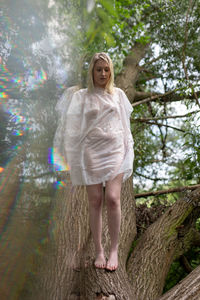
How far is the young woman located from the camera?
243 centimetres

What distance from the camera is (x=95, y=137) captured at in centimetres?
247

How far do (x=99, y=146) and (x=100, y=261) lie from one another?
967mm

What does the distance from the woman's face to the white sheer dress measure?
0.26ft

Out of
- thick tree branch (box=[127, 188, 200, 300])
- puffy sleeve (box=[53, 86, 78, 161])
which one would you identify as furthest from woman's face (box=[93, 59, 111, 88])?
thick tree branch (box=[127, 188, 200, 300])

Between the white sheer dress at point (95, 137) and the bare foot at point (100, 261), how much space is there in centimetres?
63

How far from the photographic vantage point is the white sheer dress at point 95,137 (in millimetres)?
2447

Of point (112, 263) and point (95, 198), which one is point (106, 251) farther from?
point (95, 198)

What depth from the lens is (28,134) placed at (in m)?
2.88

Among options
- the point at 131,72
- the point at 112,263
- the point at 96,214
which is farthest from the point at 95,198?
the point at 131,72

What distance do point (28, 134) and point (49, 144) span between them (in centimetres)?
24

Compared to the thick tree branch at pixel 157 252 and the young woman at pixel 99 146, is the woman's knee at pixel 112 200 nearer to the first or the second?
the young woman at pixel 99 146

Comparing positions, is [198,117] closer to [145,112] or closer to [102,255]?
[102,255]

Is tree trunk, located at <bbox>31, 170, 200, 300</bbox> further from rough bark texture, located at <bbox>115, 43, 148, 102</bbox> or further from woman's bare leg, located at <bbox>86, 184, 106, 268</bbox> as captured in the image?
rough bark texture, located at <bbox>115, 43, 148, 102</bbox>

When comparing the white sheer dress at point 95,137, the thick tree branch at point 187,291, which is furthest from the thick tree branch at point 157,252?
the white sheer dress at point 95,137
